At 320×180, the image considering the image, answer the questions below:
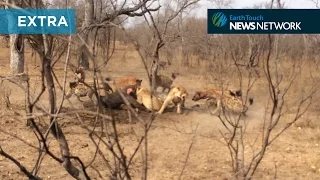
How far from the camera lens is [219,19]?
12375mm

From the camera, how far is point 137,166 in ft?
15.9

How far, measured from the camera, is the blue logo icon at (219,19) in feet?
40.6

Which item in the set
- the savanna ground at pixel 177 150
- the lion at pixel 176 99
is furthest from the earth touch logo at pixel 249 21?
the savanna ground at pixel 177 150

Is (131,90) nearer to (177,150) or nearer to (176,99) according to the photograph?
(176,99)

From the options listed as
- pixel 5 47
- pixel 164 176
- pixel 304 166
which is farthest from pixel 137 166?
pixel 5 47

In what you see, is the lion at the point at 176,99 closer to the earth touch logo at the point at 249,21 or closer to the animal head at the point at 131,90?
the animal head at the point at 131,90

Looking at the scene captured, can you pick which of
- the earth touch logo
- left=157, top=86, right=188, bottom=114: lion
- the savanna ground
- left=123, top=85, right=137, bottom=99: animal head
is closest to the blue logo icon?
the earth touch logo

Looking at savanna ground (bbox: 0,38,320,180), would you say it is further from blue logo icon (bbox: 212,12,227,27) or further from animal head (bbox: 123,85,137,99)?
blue logo icon (bbox: 212,12,227,27)

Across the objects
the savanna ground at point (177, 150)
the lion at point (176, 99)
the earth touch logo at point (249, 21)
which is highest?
the earth touch logo at point (249, 21)

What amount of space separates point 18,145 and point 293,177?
337 cm

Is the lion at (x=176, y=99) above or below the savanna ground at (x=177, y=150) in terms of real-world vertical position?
above

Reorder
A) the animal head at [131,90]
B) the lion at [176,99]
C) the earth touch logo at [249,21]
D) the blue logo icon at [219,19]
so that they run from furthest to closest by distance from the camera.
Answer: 1. the blue logo icon at [219,19]
2. the earth touch logo at [249,21]
3. the animal head at [131,90]
4. the lion at [176,99]

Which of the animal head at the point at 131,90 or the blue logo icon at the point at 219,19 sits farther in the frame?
the blue logo icon at the point at 219,19

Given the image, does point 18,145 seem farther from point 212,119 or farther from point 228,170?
point 212,119
